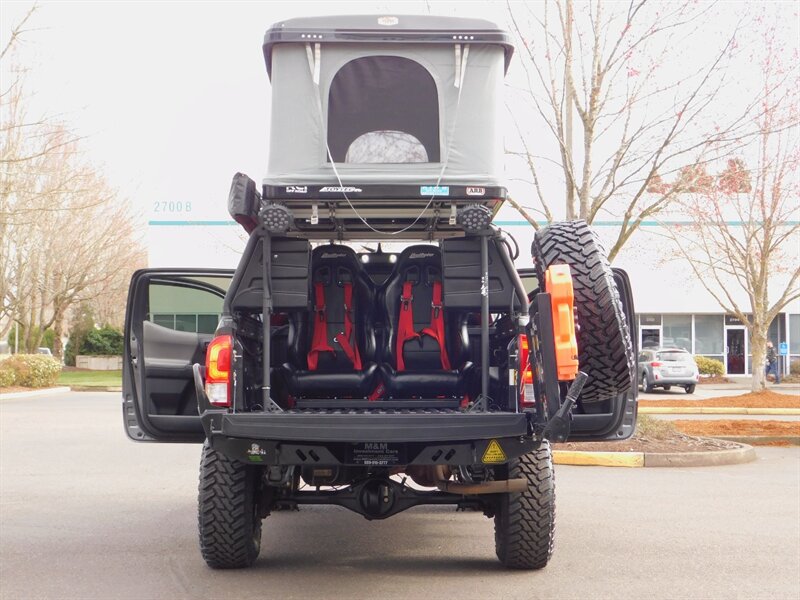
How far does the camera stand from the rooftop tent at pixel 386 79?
18.3 feet

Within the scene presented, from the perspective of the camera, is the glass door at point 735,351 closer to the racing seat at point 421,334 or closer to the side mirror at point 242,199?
the racing seat at point 421,334

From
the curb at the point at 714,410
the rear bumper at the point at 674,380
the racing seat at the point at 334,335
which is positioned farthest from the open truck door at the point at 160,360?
the rear bumper at the point at 674,380

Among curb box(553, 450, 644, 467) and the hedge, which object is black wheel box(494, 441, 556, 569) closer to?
curb box(553, 450, 644, 467)

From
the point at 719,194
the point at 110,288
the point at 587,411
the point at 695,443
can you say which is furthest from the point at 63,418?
the point at 110,288

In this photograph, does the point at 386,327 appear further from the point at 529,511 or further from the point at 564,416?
the point at 564,416

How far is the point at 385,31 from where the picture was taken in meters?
5.61


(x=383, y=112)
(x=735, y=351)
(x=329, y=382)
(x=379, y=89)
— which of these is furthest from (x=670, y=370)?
(x=379, y=89)

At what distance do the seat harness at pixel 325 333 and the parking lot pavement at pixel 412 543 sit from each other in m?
1.36

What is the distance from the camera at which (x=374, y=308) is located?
21.7ft

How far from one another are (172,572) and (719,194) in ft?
47.2

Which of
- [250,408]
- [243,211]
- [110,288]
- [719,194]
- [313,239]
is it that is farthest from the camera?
[110,288]

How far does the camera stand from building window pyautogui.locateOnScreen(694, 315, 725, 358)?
38281 millimetres

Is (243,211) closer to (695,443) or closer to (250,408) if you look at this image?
(250,408)

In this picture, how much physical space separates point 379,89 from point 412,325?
1606 millimetres
